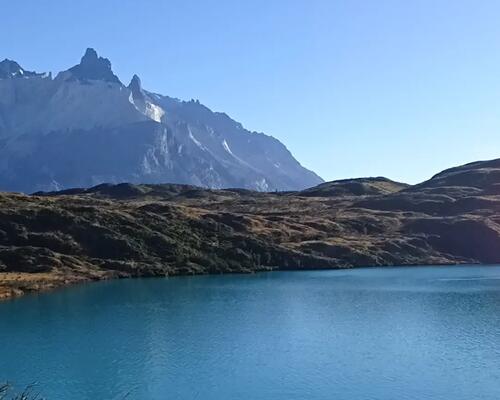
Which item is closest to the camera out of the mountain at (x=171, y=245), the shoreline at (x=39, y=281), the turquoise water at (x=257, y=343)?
the turquoise water at (x=257, y=343)

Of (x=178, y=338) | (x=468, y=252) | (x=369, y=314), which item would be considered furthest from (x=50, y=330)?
(x=468, y=252)

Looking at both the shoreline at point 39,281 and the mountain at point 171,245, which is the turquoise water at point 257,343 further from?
the mountain at point 171,245

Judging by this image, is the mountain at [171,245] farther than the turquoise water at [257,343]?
Yes

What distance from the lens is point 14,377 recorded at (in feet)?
193

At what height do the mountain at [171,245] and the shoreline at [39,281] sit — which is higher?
the mountain at [171,245]

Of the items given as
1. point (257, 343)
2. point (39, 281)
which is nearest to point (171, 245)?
point (39, 281)

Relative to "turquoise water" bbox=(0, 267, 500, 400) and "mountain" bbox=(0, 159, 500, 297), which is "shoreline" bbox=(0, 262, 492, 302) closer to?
"mountain" bbox=(0, 159, 500, 297)

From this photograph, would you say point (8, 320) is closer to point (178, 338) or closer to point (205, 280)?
point (178, 338)

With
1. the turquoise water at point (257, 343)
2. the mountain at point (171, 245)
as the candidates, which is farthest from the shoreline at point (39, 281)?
the turquoise water at point (257, 343)

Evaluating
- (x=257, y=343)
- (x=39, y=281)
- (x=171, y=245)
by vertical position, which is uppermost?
(x=171, y=245)

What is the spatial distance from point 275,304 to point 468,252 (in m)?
108

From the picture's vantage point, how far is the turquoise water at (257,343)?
5538cm

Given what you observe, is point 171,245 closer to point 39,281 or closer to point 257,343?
point 39,281

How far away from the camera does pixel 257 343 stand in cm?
7288
